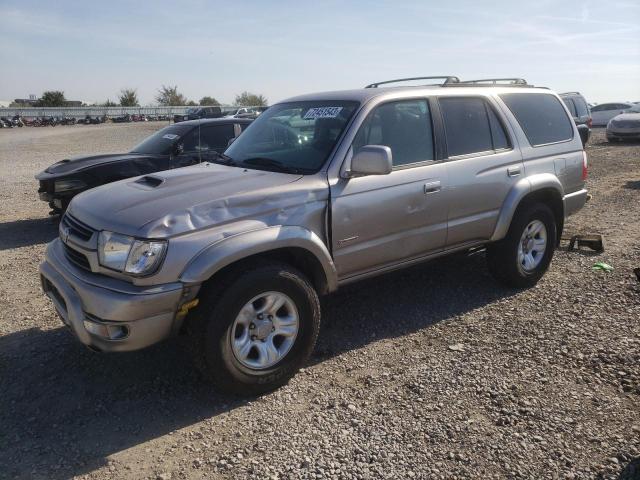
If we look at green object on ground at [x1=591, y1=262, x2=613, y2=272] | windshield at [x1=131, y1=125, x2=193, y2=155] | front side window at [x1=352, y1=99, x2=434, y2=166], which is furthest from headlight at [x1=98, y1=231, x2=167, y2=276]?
windshield at [x1=131, y1=125, x2=193, y2=155]

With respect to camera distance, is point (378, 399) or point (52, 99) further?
point (52, 99)

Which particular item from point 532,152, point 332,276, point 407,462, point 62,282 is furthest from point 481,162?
point 62,282

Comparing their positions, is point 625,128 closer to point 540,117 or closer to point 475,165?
point 540,117

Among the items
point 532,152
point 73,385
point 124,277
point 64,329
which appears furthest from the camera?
point 532,152

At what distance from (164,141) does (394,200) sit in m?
5.36

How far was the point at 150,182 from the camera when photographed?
3855 mm

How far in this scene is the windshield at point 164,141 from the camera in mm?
8117

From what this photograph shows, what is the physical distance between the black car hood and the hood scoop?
4.08 meters

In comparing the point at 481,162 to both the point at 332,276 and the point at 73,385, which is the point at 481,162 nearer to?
the point at 332,276

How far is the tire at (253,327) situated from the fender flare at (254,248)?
0.46 ft

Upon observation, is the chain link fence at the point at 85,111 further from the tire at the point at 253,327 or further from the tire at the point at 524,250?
the tire at the point at 253,327

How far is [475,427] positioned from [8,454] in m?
2.62

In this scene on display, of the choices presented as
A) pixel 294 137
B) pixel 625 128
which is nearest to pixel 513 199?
pixel 294 137

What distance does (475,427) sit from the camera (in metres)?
3.10
